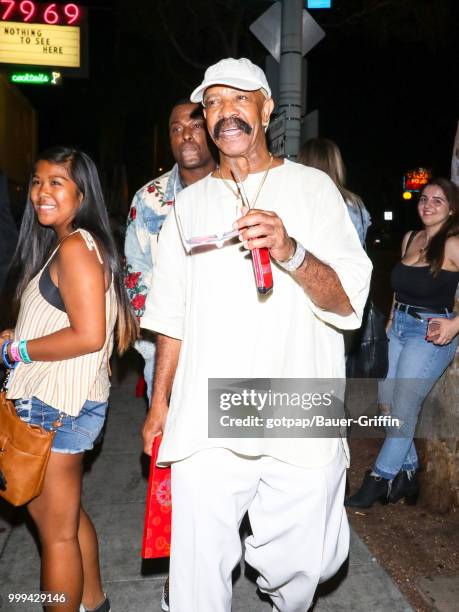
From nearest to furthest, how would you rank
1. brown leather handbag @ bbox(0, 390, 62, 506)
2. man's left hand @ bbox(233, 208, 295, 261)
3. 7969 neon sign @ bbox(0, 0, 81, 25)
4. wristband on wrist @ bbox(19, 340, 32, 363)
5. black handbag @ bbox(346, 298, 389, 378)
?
man's left hand @ bbox(233, 208, 295, 261)
brown leather handbag @ bbox(0, 390, 62, 506)
wristband on wrist @ bbox(19, 340, 32, 363)
black handbag @ bbox(346, 298, 389, 378)
7969 neon sign @ bbox(0, 0, 81, 25)

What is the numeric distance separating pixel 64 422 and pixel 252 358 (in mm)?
823

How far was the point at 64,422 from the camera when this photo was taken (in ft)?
7.95

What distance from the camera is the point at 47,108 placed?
114ft

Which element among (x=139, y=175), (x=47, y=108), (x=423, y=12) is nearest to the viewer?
(x=423, y=12)

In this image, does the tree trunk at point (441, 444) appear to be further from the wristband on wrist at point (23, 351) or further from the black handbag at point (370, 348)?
the wristband on wrist at point (23, 351)

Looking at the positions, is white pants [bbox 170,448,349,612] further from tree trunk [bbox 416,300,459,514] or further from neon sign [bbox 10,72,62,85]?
neon sign [bbox 10,72,62,85]

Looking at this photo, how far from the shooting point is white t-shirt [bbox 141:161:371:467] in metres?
2.17

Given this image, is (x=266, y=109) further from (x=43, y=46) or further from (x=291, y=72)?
(x=43, y=46)

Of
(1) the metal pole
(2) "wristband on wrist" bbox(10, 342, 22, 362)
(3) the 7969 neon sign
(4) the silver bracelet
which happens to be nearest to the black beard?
(4) the silver bracelet

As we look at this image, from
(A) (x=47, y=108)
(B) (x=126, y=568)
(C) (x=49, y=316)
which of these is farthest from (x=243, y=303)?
(A) (x=47, y=108)

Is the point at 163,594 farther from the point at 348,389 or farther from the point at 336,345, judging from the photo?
the point at 348,389

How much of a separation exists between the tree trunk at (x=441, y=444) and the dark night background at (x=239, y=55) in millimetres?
5580

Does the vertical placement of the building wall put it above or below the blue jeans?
above

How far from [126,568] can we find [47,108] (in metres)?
35.2
